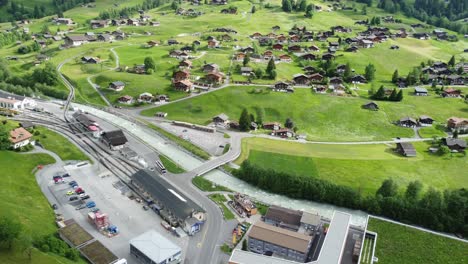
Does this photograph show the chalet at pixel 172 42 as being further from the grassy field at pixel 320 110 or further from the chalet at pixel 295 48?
the grassy field at pixel 320 110

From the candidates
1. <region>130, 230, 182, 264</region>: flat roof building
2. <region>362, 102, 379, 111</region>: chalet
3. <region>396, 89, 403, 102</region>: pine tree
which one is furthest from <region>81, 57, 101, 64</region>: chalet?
<region>396, 89, 403, 102</region>: pine tree

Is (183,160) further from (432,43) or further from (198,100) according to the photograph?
(432,43)

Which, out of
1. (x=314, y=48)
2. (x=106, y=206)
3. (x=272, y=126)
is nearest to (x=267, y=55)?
(x=314, y=48)

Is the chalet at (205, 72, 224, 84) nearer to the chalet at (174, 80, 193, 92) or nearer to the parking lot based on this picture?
the chalet at (174, 80, 193, 92)

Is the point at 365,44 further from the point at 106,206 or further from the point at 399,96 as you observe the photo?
the point at 106,206

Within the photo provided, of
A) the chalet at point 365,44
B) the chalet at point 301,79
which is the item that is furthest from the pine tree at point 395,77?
the chalet at point 365,44

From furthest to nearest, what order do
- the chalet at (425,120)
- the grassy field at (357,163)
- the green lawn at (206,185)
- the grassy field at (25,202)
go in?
the chalet at (425,120)
the grassy field at (357,163)
the green lawn at (206,185)
the grassy field at (25,202)

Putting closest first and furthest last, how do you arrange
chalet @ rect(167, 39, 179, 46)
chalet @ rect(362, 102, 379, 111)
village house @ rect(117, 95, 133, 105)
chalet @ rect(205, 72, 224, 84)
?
village house @ rect(117, 95, 133, 105), chalet @ rect(362, 102, 379, 111), chalet @ rect(205, 72, 224, 84), chalet @ rect(167, 39, 179, 46)
